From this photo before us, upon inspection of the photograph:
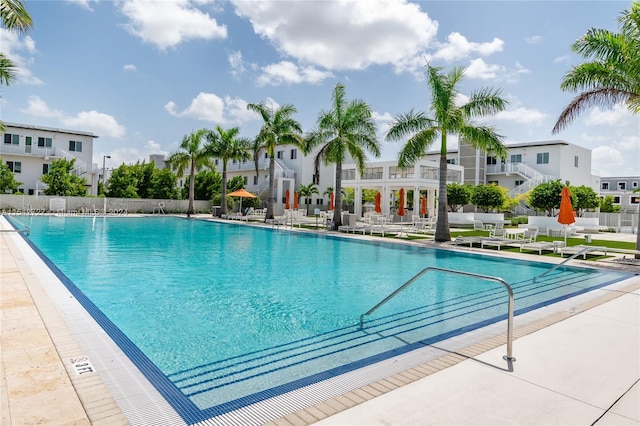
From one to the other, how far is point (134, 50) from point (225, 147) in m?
15.0

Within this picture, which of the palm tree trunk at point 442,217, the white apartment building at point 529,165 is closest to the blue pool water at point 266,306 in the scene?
the palm tree trunk at point 442,217

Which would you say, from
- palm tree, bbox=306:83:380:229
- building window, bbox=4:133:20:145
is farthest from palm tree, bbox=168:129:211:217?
building window, bbox=4:133:20:145

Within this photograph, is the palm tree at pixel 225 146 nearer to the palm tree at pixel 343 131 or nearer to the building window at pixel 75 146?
the palm tree at pixel 343 131

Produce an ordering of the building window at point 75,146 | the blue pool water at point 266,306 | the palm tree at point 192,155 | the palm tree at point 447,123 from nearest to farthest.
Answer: the blue pool water at point 266,306
the palm tree at point 447,123
the palm tree at point 192,155
the building window at point 75,146

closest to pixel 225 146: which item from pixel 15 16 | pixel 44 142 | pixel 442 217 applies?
pixel 44 142

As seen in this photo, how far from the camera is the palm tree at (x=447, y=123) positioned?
18594mm

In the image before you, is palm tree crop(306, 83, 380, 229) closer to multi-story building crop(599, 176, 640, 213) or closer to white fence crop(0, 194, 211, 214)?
white fence crop(0, 194, 211, 214)

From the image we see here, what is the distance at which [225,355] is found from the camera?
5.07m

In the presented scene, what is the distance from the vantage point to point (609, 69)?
13992 mm

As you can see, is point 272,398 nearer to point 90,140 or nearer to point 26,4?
point 26,4

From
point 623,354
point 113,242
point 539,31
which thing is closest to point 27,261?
point 113,242

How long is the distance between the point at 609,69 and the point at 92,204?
3896 centimetres

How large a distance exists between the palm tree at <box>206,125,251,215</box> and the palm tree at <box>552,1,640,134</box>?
26.4 m

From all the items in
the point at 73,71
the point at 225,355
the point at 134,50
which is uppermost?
the point at 134,50
